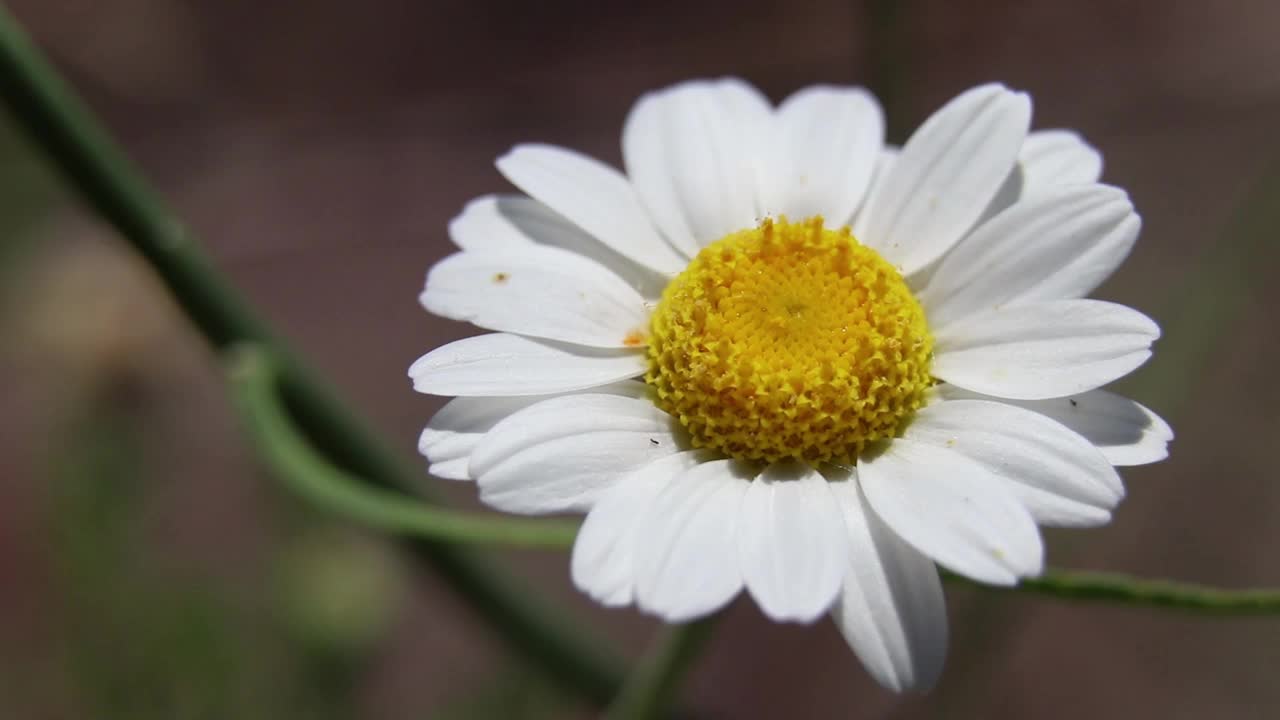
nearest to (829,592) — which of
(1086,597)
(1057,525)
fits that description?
(1057,525)

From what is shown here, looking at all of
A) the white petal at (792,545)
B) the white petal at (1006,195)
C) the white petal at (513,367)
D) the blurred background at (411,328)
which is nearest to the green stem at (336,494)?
the white petal at (513,367)

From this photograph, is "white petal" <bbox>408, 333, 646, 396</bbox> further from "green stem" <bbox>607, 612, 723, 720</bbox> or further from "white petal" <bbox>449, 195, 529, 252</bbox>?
"green stem" <bbox>607, 612, 723, 720</bbox>

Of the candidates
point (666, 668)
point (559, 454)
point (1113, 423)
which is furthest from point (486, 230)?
point (1113, 423)

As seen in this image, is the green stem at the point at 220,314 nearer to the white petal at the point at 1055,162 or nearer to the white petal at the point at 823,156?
the white petal at the point at 823,156

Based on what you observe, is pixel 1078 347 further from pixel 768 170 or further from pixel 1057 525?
pixel 768 170

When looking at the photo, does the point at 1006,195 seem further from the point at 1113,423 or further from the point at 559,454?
the point at 559,454

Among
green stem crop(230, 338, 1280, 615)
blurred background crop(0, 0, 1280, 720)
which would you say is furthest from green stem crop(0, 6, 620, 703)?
blurred background crop(0, 0, 1280, 720)

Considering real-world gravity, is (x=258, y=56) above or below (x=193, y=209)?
above
